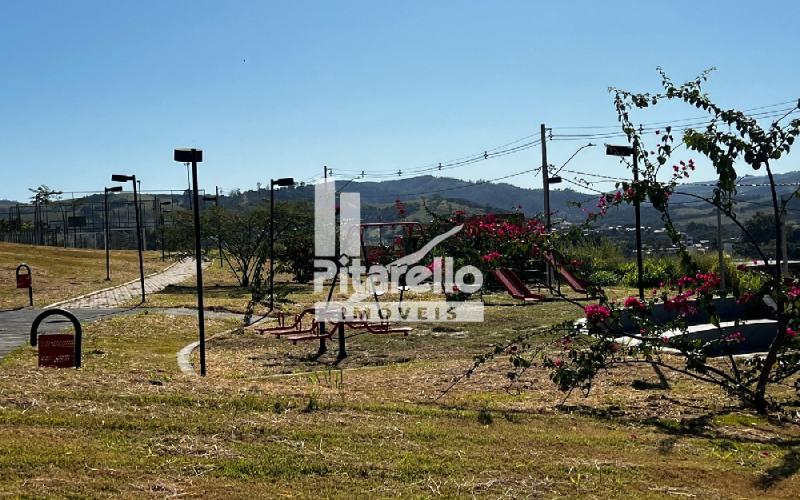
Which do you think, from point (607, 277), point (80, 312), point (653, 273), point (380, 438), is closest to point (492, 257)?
point (380, 438)

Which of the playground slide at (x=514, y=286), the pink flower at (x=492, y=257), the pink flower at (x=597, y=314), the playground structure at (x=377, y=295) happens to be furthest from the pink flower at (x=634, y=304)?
the playground slide at (x=514, y=286)

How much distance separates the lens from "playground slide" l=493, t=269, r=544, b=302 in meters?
17.0

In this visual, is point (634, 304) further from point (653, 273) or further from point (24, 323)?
point (653, 273)

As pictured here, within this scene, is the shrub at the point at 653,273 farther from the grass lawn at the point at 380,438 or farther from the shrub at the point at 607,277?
the grass lawn at the point at 380,438

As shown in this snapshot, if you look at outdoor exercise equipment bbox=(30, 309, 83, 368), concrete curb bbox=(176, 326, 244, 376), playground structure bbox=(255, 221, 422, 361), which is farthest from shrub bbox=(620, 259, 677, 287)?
outdoor exercise equipment bbox=(30, 309, 83, 368)

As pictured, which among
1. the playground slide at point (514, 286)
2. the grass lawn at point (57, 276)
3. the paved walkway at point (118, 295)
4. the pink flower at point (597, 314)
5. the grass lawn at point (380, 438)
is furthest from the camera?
the grass lawn at point (57, 276)

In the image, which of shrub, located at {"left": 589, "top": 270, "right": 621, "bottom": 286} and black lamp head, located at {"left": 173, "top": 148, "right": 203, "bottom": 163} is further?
shrub, located at {"left": 589, "top": 270, "right": 621, "bottom": 286}

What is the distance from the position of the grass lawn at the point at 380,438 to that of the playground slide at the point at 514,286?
24.1 ft

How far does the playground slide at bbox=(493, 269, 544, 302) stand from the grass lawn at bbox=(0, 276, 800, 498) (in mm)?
7333

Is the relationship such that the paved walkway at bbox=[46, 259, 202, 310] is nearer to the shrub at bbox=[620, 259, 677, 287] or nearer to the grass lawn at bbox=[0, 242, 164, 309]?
the grass lawn at bbox=[0, 242, 164, 309]

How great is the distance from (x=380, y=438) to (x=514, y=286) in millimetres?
12154

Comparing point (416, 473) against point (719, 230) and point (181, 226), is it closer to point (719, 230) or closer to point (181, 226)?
point (719, 230)

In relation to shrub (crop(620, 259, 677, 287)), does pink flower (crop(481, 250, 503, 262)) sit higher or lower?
higher

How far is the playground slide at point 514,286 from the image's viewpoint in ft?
55.6
